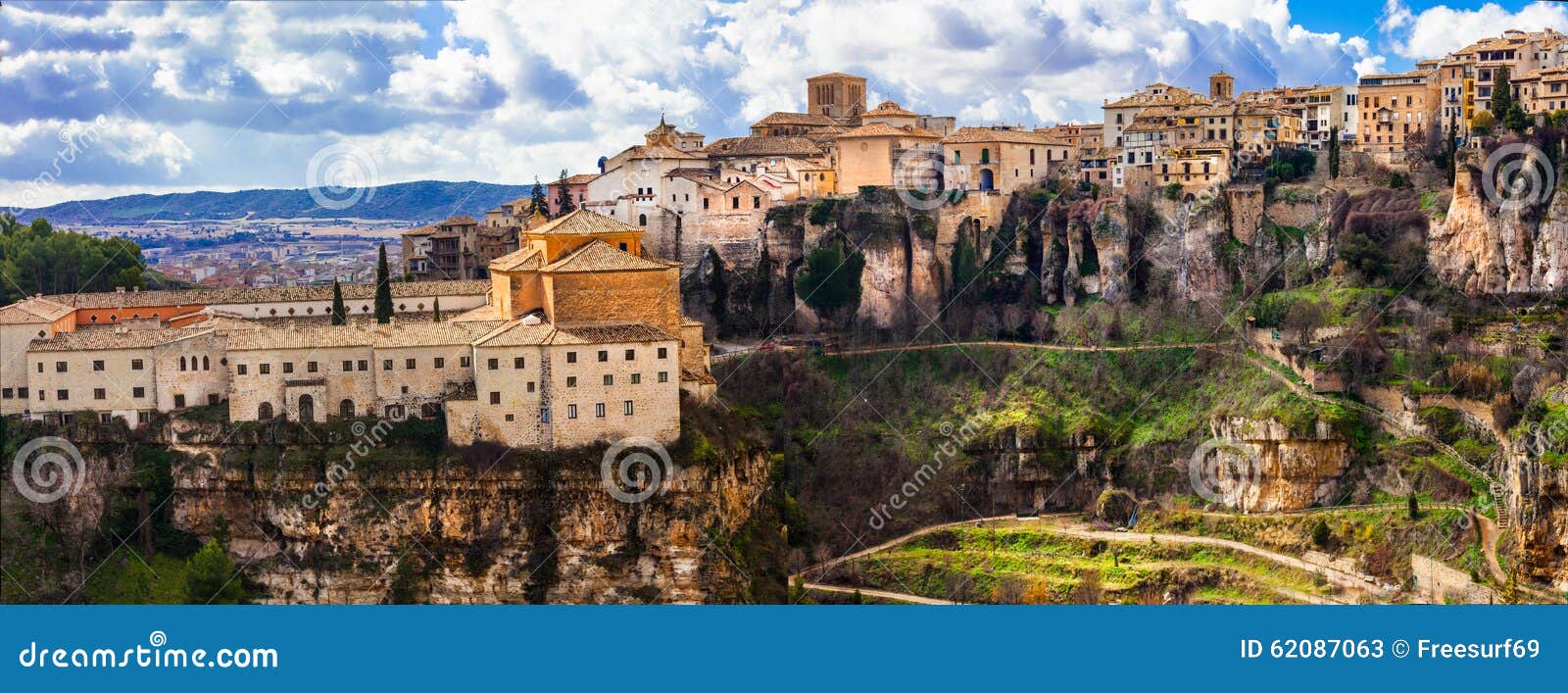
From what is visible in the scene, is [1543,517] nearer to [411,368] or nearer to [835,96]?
[411,368]

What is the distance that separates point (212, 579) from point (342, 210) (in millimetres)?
30328

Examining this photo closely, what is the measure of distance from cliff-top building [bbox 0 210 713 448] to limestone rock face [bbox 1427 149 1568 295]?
14461 millimetres

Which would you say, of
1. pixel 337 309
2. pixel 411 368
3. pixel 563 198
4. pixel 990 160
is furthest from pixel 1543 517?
pixel 563 198

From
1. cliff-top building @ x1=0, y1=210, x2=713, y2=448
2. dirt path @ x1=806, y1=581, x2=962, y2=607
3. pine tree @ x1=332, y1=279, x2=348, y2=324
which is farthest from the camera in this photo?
pine tree @ x1=332, y1=279, x2=348, y2=324

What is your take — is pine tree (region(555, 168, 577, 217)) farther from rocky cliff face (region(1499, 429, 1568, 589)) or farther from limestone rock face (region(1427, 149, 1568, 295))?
rocky cliff face (region(1499, 429, 1568, 589))

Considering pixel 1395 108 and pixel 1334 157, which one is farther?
pixel 1395 108

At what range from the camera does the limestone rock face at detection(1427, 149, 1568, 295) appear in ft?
111

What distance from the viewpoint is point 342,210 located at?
5516cm

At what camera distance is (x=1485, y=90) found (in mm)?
40688

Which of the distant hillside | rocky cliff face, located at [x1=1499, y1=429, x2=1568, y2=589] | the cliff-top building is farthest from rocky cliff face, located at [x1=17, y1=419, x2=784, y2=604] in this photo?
the distant hillside

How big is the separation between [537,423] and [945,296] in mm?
14831

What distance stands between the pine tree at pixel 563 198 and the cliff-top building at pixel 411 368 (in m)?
12.4

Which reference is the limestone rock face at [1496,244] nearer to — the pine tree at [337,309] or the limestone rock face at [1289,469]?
the limestone rock face at [1289,469]

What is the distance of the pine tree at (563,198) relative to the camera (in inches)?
1678
